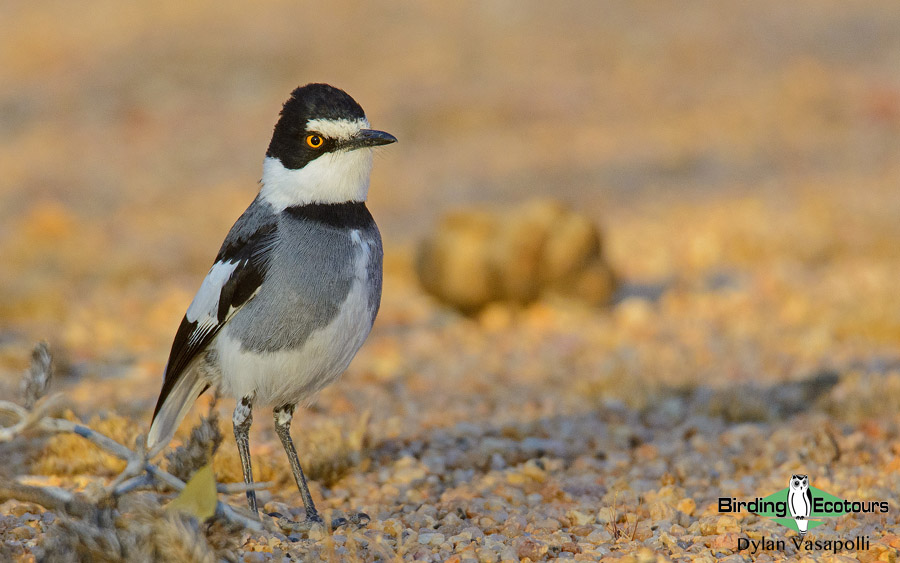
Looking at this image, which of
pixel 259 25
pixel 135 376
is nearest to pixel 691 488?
pixel 135 376

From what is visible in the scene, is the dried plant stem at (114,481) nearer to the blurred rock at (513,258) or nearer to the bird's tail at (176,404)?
the bird's tail at (176,404)

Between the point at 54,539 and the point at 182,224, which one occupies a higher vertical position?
the point at 182,224

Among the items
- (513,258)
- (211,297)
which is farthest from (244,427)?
(513,258)

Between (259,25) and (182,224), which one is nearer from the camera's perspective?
(182,224)

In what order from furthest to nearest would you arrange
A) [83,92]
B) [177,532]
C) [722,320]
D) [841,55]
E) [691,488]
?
[841,55] → [83,92] → [722,320] → [691,488] → [177,532]

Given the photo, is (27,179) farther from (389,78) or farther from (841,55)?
(841,55)

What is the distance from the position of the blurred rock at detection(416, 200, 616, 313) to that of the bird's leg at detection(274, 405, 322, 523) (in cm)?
370

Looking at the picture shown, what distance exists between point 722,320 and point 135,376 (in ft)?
15.0

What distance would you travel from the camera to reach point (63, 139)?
1383 centimetres

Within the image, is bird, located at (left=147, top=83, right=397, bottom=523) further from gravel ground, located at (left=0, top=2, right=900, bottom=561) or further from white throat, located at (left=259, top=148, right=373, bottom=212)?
gravel ground, located at (left=0, top=2, right=900, bottom=561)

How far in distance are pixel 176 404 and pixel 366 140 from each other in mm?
1553

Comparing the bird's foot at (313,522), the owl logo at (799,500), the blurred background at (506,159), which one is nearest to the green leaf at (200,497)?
the bird's foot at (313,522)

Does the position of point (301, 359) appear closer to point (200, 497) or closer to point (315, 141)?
point (315, 141)

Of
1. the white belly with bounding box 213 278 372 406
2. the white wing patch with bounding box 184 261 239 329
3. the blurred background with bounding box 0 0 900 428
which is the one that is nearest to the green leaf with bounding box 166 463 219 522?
the white belly with bounding box 213 278 372 406
